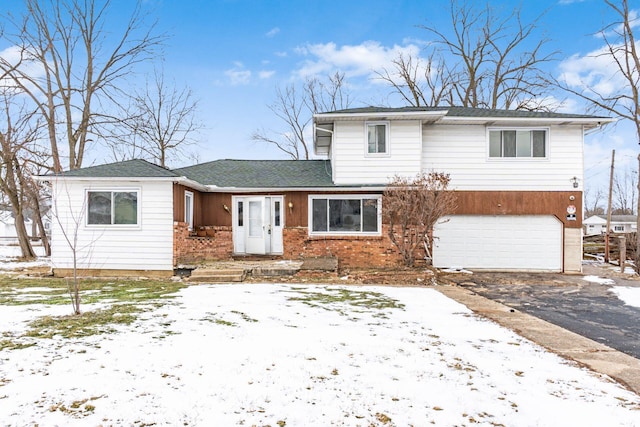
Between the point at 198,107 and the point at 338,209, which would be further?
the point at 198,107

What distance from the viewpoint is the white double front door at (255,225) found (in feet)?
42.5

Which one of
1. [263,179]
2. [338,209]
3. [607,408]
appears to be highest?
[263,179]

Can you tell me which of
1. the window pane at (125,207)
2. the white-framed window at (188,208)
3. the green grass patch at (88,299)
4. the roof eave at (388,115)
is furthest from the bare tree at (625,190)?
the green grass patch at (88,299)

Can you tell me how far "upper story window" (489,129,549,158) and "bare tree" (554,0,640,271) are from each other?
511 centimetres

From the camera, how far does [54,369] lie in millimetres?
3600

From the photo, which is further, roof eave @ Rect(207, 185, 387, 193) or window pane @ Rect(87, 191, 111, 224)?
roof eave @ Rect(207, 185, 387, 193)

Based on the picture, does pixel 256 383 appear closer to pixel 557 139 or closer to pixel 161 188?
pixel 161 188

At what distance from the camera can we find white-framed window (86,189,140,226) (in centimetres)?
1062

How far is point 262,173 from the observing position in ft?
46.0

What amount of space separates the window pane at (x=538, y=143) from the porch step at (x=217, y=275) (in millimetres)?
10010

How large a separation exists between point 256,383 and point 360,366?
3.52 ft

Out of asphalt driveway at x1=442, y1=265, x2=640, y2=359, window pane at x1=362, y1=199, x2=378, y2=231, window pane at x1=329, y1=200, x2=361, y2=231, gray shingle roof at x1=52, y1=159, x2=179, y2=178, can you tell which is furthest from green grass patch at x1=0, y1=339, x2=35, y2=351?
window pane at x1=362, y1=199, x2=378, y2=231

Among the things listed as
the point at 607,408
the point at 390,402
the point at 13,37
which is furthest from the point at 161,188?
the point at 13,37

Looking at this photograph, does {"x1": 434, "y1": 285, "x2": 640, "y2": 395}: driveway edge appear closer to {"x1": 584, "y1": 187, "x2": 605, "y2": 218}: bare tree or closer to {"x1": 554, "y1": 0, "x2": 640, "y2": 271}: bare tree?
{"x1": 554, "y1": 0, "x2": 640, "y2": 271}: bare tree
